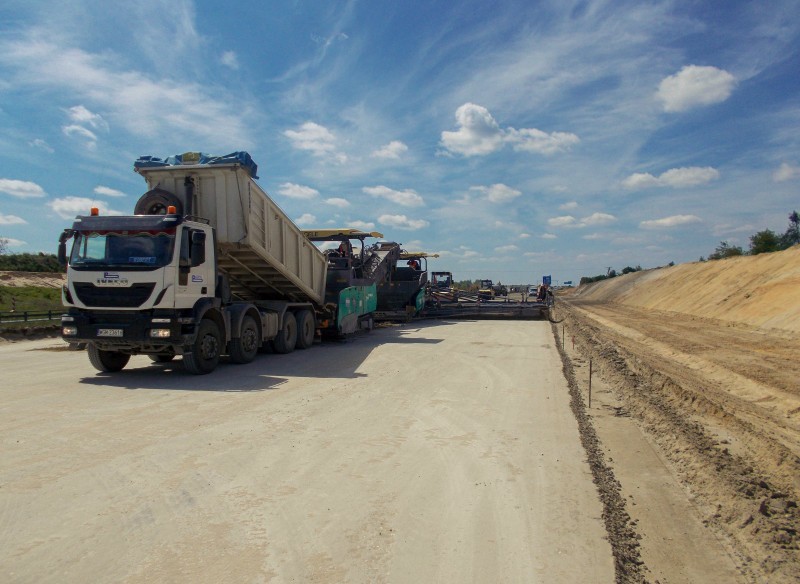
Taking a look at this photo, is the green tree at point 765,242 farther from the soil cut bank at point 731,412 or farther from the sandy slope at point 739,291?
the soil cut bank at point 731,412

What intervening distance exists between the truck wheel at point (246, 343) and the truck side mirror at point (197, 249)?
2.15 meters

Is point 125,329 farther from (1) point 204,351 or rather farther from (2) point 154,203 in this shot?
(2) point 154,203

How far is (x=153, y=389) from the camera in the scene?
8969mm

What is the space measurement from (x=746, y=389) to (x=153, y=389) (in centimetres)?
1049

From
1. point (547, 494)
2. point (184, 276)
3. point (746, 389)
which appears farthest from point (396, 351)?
point (547, 494)

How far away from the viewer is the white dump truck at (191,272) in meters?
9.48

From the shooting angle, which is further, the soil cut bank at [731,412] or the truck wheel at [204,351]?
the truck wheel at [204,351]

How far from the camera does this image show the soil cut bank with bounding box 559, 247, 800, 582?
13.0 feet

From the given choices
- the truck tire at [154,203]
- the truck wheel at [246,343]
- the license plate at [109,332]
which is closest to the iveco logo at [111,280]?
the license plate at [109,332]

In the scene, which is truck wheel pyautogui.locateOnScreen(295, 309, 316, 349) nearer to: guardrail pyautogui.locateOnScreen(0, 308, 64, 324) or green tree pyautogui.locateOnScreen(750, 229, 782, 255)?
guardrail pyautogui.locateOnScreen(0, 308, 64, 324)

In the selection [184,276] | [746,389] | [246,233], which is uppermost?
[246,233]

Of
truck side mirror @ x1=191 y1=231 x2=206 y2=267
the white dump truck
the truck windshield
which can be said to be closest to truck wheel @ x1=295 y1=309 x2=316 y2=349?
the white dump truck

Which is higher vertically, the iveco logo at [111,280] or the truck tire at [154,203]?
the truck tire at [154,203]

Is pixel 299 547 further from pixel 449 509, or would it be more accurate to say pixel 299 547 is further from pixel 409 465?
pixel 409 465
